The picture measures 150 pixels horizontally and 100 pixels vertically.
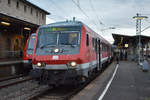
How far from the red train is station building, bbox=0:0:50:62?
277 inches

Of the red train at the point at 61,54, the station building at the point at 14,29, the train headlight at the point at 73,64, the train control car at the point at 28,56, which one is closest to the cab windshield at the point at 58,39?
the red train at the point at 61,54

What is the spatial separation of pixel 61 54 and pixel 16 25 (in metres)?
12.0

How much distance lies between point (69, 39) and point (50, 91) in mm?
2631

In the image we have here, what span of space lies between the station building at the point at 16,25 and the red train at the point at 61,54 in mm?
7039

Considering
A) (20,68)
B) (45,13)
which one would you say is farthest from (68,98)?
(45,13)

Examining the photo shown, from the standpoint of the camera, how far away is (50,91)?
853 centimetres

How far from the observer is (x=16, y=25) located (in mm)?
18016

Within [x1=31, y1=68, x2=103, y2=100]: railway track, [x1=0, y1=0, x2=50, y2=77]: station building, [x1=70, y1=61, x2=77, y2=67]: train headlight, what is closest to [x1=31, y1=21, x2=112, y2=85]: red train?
[x1=70, y1=61, x2=77, y2=67]: train headlight

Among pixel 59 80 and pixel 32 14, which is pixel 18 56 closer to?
pixel 59 80

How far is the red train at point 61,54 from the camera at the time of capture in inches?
288

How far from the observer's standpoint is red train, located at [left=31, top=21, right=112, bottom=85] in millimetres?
7312

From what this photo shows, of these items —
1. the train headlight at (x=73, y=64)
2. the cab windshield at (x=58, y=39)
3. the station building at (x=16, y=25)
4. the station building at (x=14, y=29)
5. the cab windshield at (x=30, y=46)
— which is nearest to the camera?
the train headlight at (x=73, y=64)

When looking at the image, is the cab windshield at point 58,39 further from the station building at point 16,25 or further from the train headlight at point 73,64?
the station building at point 16,25

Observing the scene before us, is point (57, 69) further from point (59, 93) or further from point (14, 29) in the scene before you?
point (14, 29)
